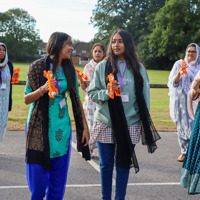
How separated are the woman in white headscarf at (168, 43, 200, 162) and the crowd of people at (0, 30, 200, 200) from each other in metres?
2.11

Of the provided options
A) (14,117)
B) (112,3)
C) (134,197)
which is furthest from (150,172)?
(112,3)

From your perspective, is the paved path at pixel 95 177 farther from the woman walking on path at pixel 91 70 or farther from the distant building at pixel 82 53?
the distant building at pixel 82 53

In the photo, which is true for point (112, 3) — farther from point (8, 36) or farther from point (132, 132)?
point (132, 132)

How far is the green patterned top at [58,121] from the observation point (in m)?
3.35

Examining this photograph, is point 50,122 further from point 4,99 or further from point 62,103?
point 4,99

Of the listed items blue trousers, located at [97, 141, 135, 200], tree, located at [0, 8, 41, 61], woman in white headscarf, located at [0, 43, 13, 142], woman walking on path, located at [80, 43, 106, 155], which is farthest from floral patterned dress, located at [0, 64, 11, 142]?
tree, located at [0, 8, 41, 61]

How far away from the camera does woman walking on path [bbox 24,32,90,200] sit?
3.29 m

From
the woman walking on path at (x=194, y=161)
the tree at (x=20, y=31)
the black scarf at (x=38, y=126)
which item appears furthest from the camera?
the tree at (x=20, y=31)

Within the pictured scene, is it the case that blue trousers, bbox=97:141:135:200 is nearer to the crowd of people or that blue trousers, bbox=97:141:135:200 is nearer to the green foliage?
the crowd of people

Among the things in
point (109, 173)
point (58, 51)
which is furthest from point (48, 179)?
point (58, 51)

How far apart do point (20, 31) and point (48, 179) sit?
10187 cm

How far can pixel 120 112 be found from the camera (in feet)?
11.9

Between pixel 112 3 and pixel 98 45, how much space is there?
60.8 m

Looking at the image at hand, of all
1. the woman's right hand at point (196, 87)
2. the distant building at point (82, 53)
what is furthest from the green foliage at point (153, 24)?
the woman's right hand at point (196, 87)
